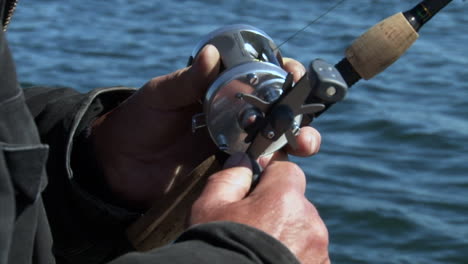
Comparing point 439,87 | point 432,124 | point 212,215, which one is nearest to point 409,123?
point 432,124

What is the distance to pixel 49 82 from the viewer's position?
20.7ft

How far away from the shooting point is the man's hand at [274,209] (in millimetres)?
1364

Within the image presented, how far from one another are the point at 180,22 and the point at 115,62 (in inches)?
48.1

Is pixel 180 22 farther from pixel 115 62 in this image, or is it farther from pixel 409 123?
pixel 409 123

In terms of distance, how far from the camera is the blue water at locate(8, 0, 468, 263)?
4.29 m

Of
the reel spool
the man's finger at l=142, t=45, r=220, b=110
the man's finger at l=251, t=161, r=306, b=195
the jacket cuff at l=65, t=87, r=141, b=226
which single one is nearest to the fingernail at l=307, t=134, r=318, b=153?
the reel spool

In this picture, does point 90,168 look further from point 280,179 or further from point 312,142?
point 280,179

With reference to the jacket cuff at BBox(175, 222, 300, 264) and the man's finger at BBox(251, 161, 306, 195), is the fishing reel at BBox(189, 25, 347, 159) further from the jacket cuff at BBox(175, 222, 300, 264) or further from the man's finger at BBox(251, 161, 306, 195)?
the jacket cuff at BBox(175, 222, 300, 264)

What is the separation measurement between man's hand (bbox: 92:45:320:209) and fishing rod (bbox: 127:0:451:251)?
0.22 metres

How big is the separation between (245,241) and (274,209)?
12 cm

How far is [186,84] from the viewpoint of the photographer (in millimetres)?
2037

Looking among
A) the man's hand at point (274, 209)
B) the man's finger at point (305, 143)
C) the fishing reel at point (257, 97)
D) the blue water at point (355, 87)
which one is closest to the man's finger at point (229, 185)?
the man's hand at point (274, 209)

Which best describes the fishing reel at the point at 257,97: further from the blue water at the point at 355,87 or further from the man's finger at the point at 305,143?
the blue water at the point at 355,87

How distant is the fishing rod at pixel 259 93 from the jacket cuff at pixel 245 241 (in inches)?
12.7
